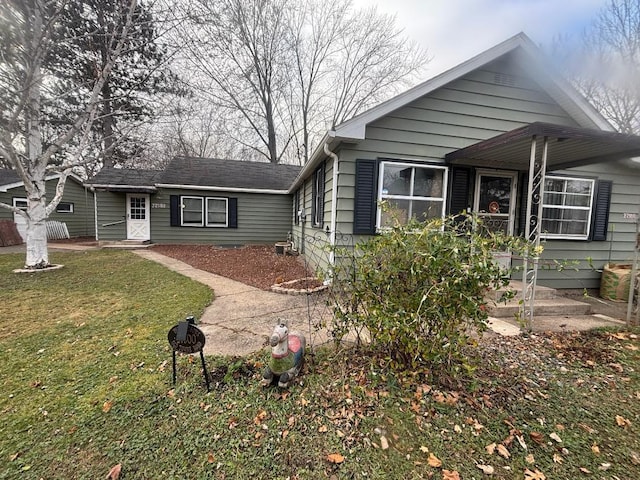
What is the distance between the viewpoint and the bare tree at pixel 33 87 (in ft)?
18.0

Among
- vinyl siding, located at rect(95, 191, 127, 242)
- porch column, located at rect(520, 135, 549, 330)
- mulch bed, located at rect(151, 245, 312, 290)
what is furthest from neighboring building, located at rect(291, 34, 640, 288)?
vinyl siding, located at rect(95, 191, 127, 242)

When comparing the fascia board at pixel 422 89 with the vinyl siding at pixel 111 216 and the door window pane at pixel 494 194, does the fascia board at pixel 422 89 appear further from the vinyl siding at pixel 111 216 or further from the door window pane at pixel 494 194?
the vinyl siding at pixel 111 216

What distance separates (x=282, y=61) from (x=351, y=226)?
16742 mm

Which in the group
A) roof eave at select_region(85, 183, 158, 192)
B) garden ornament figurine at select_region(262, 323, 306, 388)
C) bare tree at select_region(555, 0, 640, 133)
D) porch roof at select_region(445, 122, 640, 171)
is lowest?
garden ornament figurine at select_region(262, 323, 306, 388)

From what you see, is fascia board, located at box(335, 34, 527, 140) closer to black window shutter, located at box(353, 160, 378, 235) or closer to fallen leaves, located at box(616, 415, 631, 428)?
black window shutter, located at box(353, 160, 378, 235)

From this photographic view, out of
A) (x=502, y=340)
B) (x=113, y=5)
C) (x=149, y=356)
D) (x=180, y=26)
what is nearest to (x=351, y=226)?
(x=502, y=340)

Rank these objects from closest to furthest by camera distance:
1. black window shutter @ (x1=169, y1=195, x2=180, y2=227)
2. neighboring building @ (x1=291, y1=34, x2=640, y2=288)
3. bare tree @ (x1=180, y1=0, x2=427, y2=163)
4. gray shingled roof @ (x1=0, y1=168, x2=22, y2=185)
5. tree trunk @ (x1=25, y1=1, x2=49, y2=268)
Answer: neighboring building @ (x1=291, y1=34, x2=640, y2=288) < tree trunk @ (x1=25, y1=1, x2=49, y2=268) < black window shutter @ (x1=169, y1=195, x2=180, y2=227) < gray shingled roof @ (x1=0, y1=168, x2=22, y2=185) < bare tree @ (x1=180, y1=0, x2=427, y2=163)

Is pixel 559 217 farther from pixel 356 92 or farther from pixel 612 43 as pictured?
pixel 356 92

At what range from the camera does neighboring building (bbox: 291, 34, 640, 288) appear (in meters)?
4.77

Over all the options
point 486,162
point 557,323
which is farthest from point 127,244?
point 557,323

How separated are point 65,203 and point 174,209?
7.90 m

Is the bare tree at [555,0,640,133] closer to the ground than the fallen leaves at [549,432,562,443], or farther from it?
farther from it

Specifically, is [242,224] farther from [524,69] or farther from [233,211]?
[524,69]

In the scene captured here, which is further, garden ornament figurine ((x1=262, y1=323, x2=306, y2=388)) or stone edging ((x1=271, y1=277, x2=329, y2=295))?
stone edging ((x1=271, y1=277, x2=329, y2=295))
